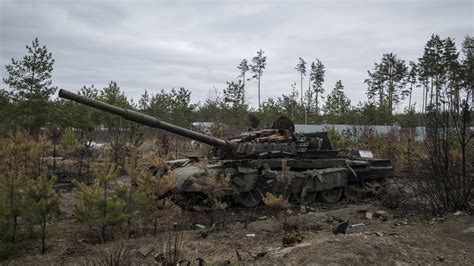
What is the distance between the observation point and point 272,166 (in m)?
10.8

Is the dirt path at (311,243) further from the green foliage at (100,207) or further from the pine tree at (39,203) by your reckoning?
the pine tree at (39,203)

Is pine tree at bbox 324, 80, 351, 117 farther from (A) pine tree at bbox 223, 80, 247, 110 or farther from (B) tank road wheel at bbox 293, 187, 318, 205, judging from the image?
(B) tank road wheel at bbox 293, 187, 318, 205

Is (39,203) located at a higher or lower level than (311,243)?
higher

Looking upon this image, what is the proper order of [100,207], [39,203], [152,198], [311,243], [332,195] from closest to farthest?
[311,243] < [39,203] < [100,207] < [152,198] < [332,195]

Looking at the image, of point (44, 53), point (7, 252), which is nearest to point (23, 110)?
point (44, 53)

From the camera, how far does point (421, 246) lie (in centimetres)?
585

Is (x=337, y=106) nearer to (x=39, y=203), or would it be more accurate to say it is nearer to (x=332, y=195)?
(x=332, y=195)

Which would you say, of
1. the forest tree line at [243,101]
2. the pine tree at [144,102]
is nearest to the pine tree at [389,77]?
the forest tree line at [243,101]

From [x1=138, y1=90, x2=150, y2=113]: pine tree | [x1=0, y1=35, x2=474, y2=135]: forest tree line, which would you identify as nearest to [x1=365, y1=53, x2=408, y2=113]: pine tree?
[x1=0, y1=35, x2=474, y2=135]: forest tree line

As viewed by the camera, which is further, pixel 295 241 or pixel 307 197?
pixel 307 197

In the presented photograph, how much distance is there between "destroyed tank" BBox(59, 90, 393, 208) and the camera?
32.1 feet

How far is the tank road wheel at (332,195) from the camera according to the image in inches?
463

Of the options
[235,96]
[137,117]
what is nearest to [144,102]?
[235,96]

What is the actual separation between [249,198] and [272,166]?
0.94 m
